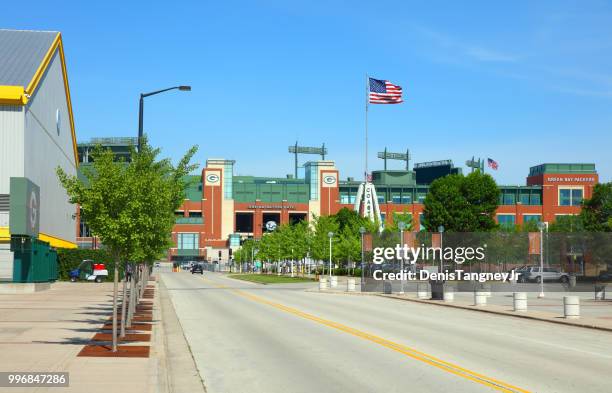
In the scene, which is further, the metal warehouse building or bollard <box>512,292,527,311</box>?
the metal warehouse building

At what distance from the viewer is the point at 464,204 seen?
9919 centimetres

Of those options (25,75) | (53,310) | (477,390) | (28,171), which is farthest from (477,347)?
(25,75)

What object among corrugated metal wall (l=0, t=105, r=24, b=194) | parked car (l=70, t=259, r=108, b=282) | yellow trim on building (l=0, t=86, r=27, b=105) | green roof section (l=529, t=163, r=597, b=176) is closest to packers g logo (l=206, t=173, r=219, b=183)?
green roof section (l=529, t=163, r=597, b=176)

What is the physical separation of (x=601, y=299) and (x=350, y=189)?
454 ft

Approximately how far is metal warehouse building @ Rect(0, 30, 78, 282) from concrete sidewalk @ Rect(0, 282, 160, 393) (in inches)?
928

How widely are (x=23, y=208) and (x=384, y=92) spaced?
37701 mm

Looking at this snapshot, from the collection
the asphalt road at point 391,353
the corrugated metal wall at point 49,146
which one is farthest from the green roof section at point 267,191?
the asphalt road at point 391,353

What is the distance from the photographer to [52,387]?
1269 cm

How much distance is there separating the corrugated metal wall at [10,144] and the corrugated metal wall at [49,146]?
2.57ft

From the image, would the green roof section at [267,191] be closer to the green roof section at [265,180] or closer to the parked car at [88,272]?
the green roof section at [265,180]

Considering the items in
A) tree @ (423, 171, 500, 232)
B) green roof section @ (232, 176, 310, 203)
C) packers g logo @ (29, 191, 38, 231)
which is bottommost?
packers g logo @ (29, 191, 38, 231)

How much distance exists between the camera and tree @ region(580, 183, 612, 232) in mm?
96562

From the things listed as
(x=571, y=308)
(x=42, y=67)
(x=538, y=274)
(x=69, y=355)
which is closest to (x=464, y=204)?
(x=538, y=274)

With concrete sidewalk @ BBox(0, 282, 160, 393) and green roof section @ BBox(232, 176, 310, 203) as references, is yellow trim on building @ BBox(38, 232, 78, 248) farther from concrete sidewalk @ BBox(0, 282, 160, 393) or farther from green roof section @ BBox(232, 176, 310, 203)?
green roof section @ BBox(232, 176, 310, 203)
